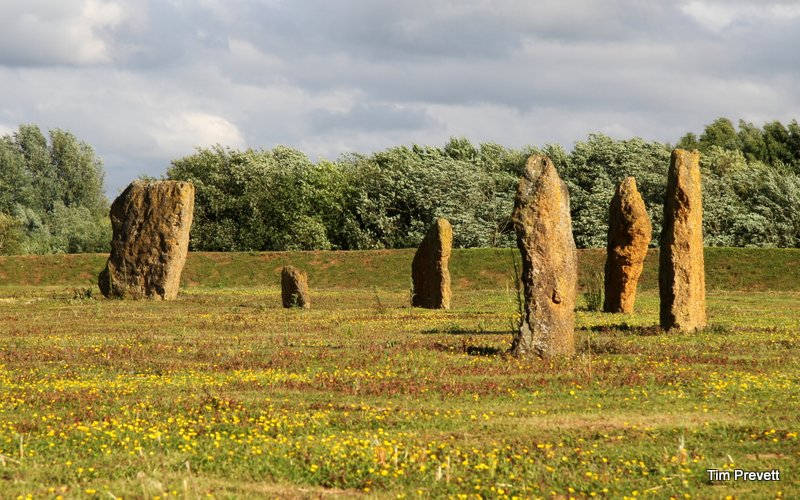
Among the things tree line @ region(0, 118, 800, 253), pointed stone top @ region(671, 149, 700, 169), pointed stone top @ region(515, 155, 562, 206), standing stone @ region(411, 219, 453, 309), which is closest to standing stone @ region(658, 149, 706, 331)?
pointed stone top @ region(671, 149, 700, 169)

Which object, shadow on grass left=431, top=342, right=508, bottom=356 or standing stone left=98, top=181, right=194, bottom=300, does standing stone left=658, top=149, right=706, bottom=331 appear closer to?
shadow on grass left=431, top=342, right=508, bottom=356

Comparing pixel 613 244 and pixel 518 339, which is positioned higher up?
pixel 613 244

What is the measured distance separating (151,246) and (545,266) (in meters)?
23.6

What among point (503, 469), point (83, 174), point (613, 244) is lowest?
point (503, 469)

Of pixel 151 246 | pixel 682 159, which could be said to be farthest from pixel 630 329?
pixel 151 246

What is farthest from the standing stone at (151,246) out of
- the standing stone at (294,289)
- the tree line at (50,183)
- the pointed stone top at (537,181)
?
the tree line at (50,183)

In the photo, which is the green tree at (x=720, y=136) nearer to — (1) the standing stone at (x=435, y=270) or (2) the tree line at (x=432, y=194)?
(2) the tree line at (x=432, y=194)

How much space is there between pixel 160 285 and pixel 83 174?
84.5 meters

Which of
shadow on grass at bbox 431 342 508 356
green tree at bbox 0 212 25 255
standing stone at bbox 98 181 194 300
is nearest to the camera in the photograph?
shadow on grass at bbox 431 342 508 356

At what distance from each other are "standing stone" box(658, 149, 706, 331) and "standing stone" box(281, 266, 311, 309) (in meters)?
15.6

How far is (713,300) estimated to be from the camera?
45.1 m

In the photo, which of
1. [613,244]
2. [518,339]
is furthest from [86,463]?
[613,244]

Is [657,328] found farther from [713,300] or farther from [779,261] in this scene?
[779,261]

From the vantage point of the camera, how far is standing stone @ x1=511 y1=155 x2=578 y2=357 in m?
22.0
